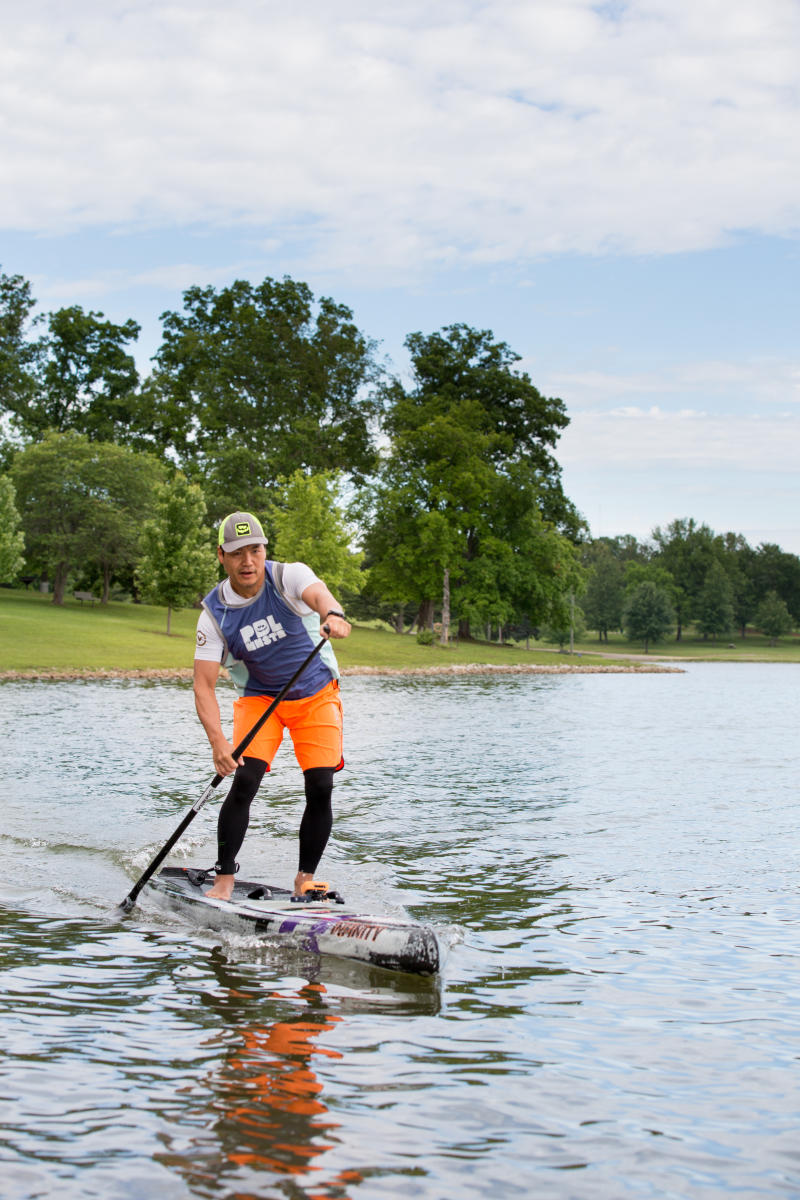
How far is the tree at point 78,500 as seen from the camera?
5509 centimetres

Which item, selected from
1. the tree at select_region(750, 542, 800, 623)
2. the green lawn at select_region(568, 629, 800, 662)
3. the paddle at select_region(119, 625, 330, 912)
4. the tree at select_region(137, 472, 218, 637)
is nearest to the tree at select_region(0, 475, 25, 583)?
the tree at select_region(137, 472, 218, 637)

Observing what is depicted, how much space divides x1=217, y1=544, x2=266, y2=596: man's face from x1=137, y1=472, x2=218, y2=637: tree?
40.8m

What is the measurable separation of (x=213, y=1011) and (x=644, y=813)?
7714mm

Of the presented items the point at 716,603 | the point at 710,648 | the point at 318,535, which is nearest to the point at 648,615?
the point at 710,648

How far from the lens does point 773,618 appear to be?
11306 cm

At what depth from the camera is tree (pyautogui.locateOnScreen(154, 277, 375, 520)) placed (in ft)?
222

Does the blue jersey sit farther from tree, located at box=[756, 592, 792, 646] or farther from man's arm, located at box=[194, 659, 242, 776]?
tree, located at box=[756, 592, 792, 646]

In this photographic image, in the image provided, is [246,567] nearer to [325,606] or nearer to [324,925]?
[325,606]

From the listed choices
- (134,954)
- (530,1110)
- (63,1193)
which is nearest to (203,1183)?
(63,1193)

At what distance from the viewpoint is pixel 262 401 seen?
230 ft

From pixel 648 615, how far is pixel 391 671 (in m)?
64.5

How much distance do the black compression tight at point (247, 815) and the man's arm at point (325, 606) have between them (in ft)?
3.43

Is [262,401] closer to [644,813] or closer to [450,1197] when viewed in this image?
[644,813]

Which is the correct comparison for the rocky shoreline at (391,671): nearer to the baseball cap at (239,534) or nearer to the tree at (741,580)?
the baseball cap at (239,534)
